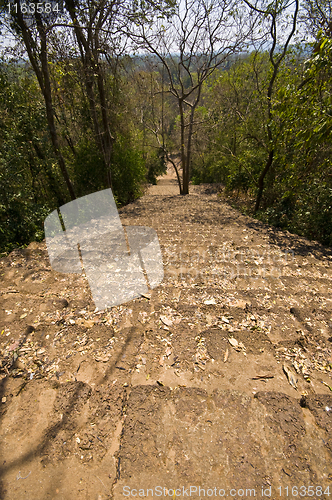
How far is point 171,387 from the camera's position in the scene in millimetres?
1710

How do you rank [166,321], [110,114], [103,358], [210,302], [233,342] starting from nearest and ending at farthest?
[103,358] < [233,342] < [166,321] < [210,302] < [110,114]

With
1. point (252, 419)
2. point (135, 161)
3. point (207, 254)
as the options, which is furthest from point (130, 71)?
point (252, 419)

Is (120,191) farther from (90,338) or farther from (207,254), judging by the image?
(90,338)

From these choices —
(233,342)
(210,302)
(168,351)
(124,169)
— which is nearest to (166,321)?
(168,351)

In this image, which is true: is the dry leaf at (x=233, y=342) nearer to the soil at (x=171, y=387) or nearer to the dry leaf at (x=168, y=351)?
the soil at (x=171, y=387)

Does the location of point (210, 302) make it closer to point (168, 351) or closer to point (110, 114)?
point (168, 351)

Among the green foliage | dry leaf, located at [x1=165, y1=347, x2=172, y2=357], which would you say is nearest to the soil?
dry leaf, located at [x1=165, y1=347, x2=172, y2=357]

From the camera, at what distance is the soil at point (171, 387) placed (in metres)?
1.25

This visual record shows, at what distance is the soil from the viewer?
4.10 feet

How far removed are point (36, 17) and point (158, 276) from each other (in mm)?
5172

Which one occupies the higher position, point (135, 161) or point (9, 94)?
point (9, 94)

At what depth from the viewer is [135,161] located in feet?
26.4

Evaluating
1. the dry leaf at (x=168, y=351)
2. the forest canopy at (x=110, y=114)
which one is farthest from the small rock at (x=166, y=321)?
the forest canopy at (x=110, y=114)

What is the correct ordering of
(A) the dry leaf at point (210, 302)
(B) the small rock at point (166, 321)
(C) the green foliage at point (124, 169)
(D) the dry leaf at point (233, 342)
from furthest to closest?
(C) the green foliage at point (124, 169)
(A) the dry leaf at point (210, 302)
(B) the small rock at point (166, 321)
(D) the dry leaf at point (233, 342)
